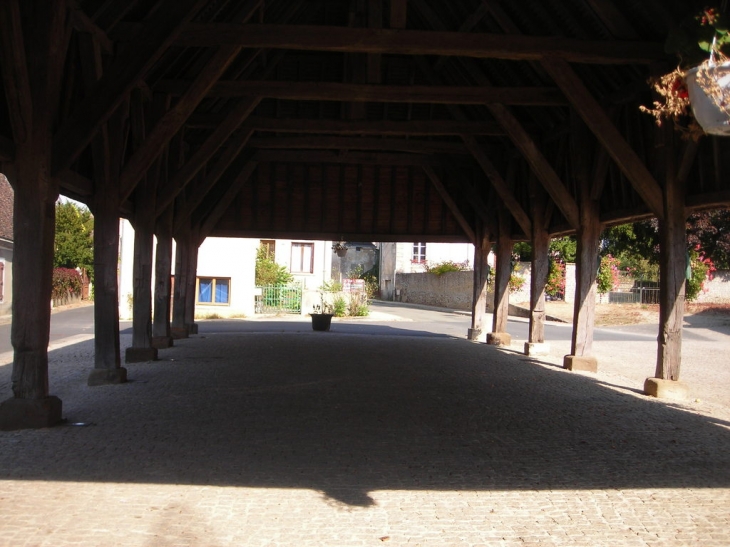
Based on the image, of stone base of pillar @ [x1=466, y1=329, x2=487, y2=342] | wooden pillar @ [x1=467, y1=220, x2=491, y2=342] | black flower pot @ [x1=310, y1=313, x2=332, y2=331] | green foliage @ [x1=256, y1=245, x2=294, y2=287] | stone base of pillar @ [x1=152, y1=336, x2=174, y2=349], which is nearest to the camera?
stone base of pillar @ [x1=152, y1=336, x2=174, y2=349]

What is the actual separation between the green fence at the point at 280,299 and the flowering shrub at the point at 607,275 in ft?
41.1

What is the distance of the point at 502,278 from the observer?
1542 cm

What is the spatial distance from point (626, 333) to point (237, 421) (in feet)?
58.5

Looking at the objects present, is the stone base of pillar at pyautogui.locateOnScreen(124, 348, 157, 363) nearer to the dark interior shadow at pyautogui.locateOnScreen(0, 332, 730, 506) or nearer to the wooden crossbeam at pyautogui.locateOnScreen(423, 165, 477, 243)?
the dark interior shadow at pyautogui.locateOnScreen(0, 332, 730, 506)

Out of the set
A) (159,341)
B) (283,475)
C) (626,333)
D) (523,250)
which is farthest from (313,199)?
(523,250)

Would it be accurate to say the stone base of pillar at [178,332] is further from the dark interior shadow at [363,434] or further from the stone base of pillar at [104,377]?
the stone base of pillar at [104,377]

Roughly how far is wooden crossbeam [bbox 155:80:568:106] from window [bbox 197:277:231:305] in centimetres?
1461

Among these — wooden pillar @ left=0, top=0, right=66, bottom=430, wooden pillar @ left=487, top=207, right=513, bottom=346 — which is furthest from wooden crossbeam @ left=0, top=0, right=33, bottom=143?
wooden pillar @ left=487, top=207, right=513, bottom=346

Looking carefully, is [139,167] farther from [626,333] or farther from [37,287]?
[626,333]

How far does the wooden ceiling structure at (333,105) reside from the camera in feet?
19.9

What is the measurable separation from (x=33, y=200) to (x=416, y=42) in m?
4.27

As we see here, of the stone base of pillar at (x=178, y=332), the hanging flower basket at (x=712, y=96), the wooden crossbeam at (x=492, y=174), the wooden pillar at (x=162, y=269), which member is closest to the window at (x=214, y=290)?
the stone base of pillar at (x=178, y=332)

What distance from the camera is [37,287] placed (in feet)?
19.6

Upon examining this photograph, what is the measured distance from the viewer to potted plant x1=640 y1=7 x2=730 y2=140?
363 cm
